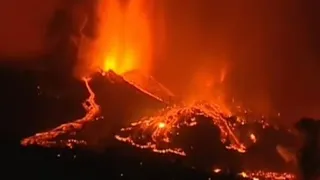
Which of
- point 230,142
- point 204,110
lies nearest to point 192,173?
point 230,142

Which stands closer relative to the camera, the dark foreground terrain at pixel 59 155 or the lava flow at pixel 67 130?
the dark foreground terrain at pixel 59 155

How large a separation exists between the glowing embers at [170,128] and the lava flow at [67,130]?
2024 mm

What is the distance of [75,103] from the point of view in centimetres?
4338

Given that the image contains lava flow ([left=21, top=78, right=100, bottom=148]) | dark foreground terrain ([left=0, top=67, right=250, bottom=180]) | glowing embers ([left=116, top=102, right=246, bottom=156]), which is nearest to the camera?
dark foreground terrain ([left=0, top=67, right=250, bottom=180])

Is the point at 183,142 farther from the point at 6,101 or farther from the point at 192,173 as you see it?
the point at 6,101

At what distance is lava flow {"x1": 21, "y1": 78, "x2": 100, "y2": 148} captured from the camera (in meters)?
33.2

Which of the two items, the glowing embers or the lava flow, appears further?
the glowing embers

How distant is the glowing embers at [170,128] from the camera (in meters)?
36.3

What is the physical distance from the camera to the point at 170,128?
39438 millimetres

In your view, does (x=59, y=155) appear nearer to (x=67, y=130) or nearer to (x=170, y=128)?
(x=67, y=130)

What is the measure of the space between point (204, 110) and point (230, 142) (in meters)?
3.92

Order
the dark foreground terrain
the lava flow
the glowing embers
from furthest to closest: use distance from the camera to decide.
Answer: the glowing embers → the lava flow → the dark foreground terrain

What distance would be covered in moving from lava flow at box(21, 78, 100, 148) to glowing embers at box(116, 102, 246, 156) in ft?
6.64

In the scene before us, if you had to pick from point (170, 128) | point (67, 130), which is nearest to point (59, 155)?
point (67, 130)
